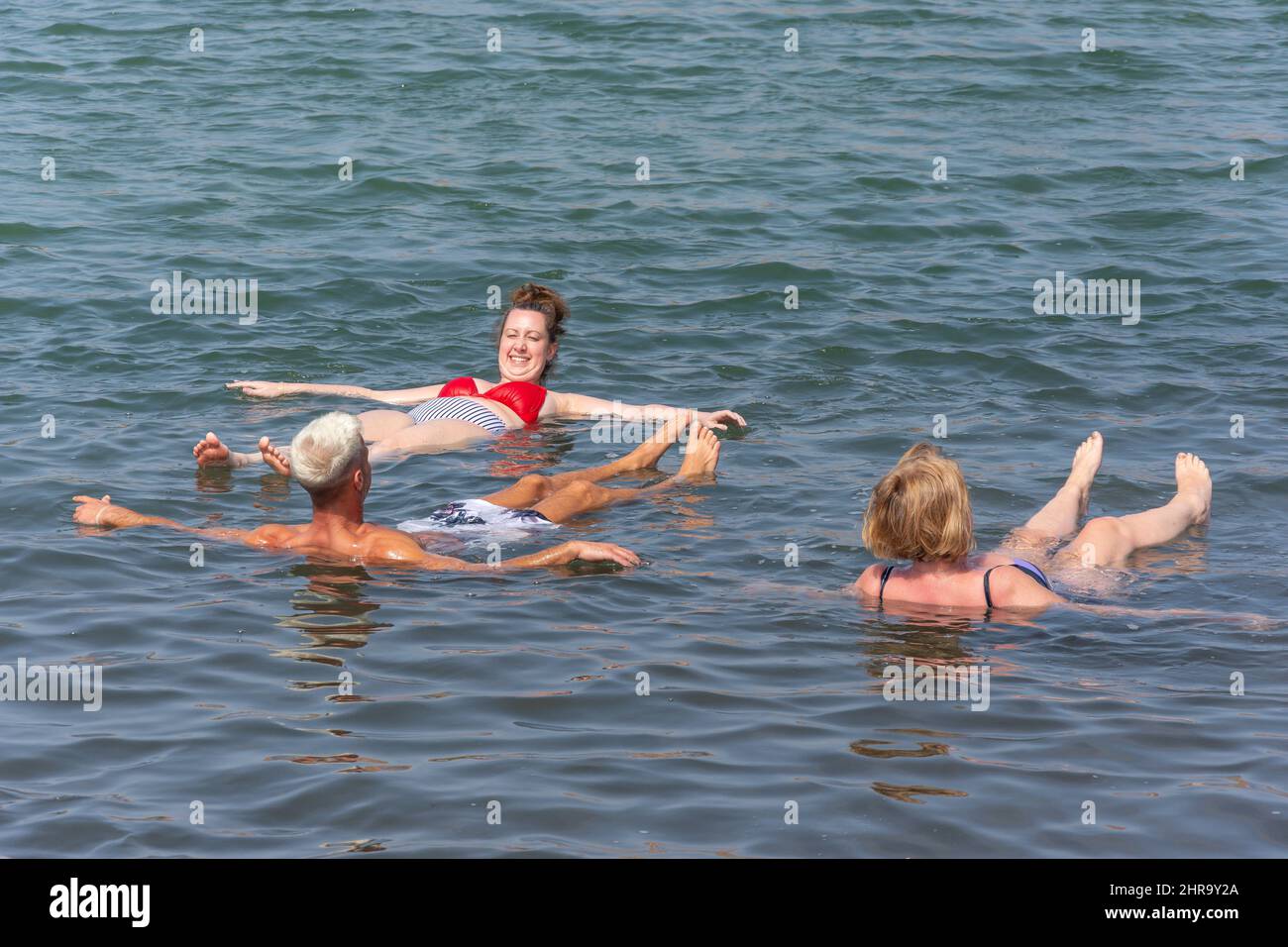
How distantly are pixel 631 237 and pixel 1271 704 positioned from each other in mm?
9176

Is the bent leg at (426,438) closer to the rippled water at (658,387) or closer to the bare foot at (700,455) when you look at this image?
the rippled water at (658,387)

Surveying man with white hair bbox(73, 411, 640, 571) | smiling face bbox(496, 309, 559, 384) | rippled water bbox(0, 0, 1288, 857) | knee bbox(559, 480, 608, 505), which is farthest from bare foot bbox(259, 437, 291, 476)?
smiling face bbox(496, 309, 559, 384)

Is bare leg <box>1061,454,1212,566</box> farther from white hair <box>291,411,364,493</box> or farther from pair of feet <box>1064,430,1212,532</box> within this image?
white hair <box>291,411,364,493</box>

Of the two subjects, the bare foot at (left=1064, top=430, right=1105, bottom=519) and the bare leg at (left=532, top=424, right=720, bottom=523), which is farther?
the bare leg at (left=532, top=424, right=720, bottom=523)

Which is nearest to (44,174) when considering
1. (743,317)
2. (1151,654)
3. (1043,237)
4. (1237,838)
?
(743,317)

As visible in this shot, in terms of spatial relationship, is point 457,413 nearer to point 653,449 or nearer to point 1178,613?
point 653,449

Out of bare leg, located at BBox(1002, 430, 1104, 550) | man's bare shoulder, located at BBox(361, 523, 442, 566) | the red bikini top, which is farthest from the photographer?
the red bikini top

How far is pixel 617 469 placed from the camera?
31.3 feet

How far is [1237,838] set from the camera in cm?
498

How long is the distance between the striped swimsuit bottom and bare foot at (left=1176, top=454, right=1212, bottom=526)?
4.48 meters

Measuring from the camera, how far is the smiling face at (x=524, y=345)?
1076 cm

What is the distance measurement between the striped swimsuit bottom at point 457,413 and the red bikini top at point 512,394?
0.19 metres

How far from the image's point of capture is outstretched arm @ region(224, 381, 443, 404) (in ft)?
35.0
